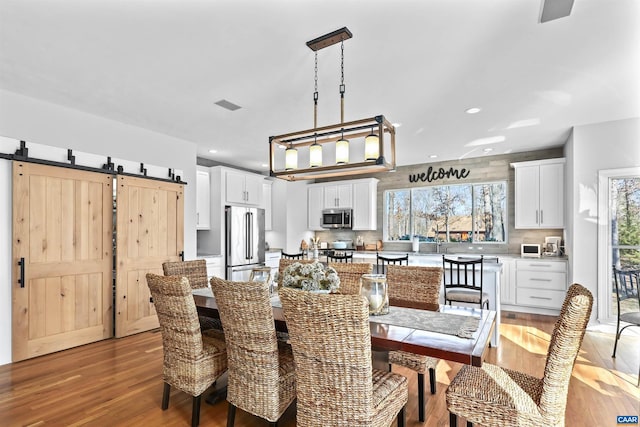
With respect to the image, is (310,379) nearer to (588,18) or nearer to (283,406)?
(283,406)

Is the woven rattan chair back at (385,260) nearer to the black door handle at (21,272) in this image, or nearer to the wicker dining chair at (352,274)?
the wicker dining chair at (352,274)

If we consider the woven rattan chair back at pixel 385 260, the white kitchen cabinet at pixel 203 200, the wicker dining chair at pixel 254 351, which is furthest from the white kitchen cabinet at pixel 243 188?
the wicker dining chair at pixel 254 351

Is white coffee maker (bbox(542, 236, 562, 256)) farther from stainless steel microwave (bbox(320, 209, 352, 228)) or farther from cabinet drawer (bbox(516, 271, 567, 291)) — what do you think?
stainless steel microwave (bbox(320, 209, 352, 228))

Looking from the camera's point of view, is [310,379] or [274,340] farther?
[274,340]

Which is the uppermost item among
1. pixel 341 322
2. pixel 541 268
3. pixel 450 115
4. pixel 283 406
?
pixel 450 115

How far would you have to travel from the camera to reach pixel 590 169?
4445 mm

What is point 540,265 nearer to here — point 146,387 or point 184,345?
point 184,345

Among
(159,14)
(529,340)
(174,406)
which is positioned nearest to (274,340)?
(174,406)

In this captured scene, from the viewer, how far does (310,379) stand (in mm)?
1688

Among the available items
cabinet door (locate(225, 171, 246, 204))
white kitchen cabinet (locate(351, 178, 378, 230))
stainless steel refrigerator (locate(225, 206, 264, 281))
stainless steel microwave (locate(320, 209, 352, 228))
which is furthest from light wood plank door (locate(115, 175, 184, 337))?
white kitchen cabinet (locate(351, 178, 378, 230))

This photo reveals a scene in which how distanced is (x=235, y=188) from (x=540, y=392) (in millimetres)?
5439

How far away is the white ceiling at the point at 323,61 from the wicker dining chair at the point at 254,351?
1.75 meters

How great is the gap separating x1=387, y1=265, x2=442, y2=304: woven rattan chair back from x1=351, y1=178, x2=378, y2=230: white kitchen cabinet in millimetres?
4159

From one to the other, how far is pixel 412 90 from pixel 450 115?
95 centimetres
